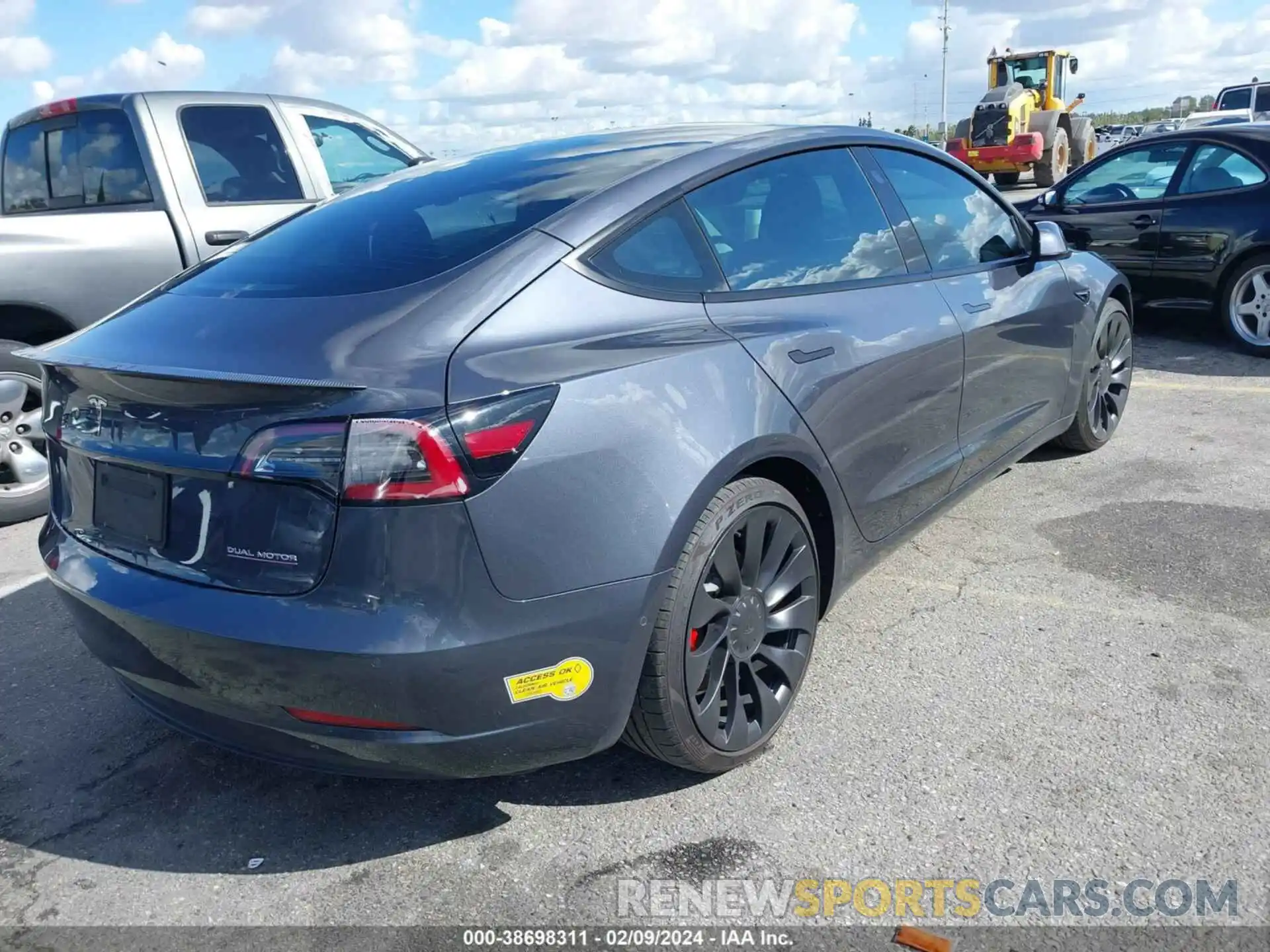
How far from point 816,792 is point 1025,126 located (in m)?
24.7

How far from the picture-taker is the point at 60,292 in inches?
207

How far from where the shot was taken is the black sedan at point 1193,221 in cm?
720

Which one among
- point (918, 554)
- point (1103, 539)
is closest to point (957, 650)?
point (918, 554)

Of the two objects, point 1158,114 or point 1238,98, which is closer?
point 1238,98

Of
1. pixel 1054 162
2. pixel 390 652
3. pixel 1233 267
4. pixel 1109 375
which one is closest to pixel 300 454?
pixel 390 652

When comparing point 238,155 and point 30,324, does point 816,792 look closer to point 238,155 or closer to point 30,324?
point 30,324

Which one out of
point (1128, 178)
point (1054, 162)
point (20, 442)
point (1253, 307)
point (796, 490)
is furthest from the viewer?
point (1054, 162)

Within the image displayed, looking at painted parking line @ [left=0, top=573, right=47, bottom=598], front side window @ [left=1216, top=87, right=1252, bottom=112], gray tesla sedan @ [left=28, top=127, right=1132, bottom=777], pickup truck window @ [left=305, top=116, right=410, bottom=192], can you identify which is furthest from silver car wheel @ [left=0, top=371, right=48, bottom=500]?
front side window @ [left=1216, top=87, right=1252, bottom=112]

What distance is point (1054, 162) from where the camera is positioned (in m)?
23.9

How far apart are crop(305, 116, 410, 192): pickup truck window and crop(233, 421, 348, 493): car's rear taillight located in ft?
14.6

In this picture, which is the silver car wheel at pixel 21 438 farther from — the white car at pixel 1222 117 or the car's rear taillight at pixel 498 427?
the white car at pixel 1222 117

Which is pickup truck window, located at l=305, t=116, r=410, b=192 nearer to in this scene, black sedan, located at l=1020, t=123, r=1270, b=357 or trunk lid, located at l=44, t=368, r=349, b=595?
trunk lid, located at l=44, t=368, r=349, b=595

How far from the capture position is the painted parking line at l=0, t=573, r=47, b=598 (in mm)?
4401

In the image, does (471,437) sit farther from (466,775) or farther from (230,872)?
(230,872)
